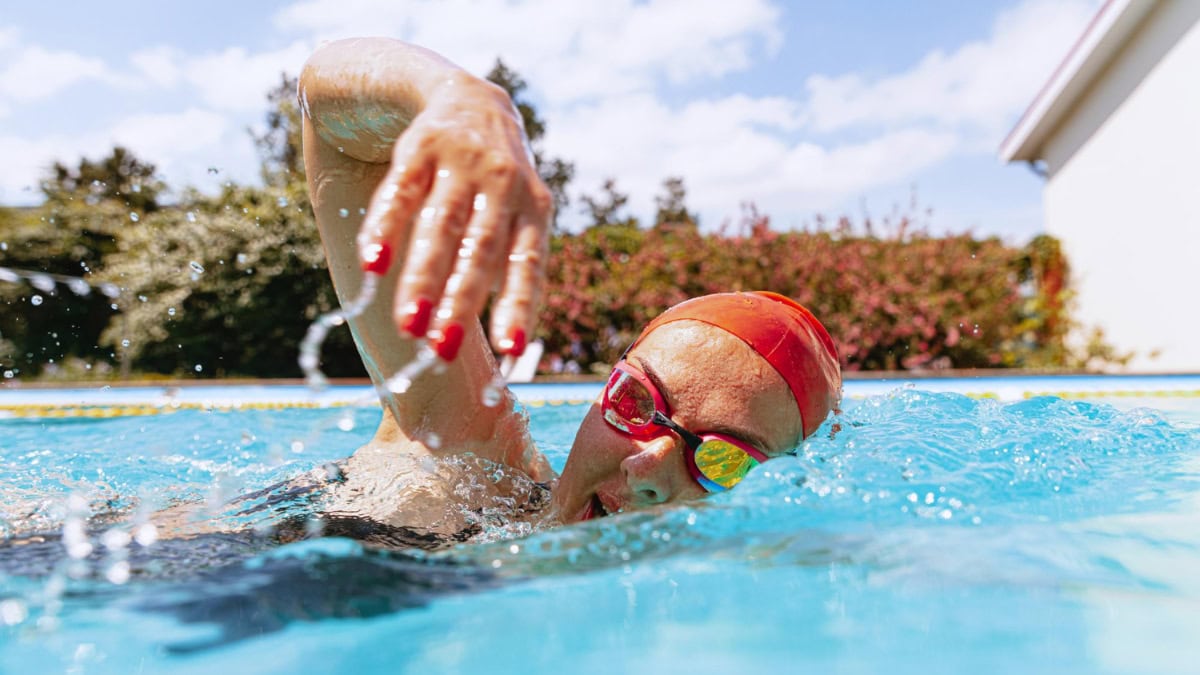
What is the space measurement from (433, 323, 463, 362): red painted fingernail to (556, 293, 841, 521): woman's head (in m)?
0.98

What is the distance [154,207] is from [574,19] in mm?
21132

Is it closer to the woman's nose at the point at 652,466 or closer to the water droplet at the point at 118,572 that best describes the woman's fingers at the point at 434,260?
the water droplet at the point at 118,572

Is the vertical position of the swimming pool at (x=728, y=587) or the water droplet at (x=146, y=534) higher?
the swimming pool at (x=728, y=587)

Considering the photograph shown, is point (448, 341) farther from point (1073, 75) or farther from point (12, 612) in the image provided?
point (1073, 75)

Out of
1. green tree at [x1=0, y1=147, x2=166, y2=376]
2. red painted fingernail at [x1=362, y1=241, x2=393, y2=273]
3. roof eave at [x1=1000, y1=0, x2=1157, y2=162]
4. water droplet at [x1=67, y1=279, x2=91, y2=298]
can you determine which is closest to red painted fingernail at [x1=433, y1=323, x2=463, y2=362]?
red painted fingernail at [x1=362, y1=241, x2=393, y2=273]

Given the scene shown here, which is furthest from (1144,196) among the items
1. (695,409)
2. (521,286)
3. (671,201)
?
(671,201)

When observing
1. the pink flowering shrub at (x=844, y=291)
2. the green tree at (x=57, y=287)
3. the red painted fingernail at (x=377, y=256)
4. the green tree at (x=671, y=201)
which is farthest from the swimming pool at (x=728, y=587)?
the green tree at (x=671, y=201)

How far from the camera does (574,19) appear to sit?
32.6 metres

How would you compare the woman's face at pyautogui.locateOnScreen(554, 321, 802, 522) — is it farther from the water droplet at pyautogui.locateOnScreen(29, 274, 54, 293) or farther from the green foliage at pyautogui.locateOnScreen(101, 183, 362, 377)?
the water droplet at pyautogui.locateOnScreen(29, 274, 54, 293)

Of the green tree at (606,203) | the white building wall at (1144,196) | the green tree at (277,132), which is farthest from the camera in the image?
the green tree at (606,203)

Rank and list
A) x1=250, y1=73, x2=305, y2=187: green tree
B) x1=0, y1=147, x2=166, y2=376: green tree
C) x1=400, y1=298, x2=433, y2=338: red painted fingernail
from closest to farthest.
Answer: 1. x1=400, y1=298, x2=433, y2=338: red painted fingernail
2. x1=0, y1=147, x2=166, y2=376: green tree
3. x1=250, y1=73, x2=305, y2=187: green tree

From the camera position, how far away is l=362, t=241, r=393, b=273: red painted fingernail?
102 cm

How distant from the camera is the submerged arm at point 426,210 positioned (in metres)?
1.01

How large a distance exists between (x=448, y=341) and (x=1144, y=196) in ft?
41.8
